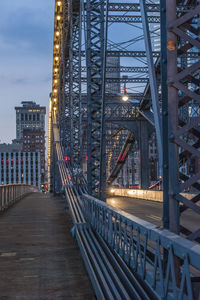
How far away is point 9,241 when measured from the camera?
12672 mm

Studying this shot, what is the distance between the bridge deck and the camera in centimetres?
746

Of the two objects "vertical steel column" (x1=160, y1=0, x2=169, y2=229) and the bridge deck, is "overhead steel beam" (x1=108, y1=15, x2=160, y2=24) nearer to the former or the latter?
the bridge deck

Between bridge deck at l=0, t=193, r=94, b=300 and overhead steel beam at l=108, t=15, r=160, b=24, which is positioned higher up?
overhead steel beam at l=108, t=15, r=160, b=24

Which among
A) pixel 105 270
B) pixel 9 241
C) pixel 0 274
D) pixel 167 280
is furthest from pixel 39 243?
pixel 167 280

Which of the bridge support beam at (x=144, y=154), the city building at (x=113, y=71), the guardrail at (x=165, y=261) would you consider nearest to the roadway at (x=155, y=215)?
the guardrail at (x=165, y=261)

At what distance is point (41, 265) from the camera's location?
31.0 feet

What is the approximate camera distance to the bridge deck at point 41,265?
7461mm

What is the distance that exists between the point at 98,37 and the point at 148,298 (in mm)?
11846

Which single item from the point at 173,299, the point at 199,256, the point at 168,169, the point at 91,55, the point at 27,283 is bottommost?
the point at 27,283

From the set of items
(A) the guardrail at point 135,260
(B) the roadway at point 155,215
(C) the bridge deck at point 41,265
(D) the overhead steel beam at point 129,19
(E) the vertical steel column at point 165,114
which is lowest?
(B) the roadway at point 155,215

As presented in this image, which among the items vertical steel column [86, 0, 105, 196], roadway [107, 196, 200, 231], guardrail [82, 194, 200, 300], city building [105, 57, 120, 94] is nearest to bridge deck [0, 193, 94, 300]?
guardrail [82, 194, 200, 300]

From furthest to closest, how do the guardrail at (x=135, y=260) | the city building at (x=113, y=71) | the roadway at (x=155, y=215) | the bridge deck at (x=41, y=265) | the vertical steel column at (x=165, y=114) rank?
the city building at (x=113, y=71) < the roadway at (x=155, y=215) < the bridge deck at (x=41, y=265) < the vertical steel column at (x=165, y=114) < the guardrail at (x=135, y=260)

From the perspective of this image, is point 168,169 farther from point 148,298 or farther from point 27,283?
point 27,283

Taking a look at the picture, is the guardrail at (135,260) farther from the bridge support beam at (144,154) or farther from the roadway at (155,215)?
the bridge support beam at (144,154)
